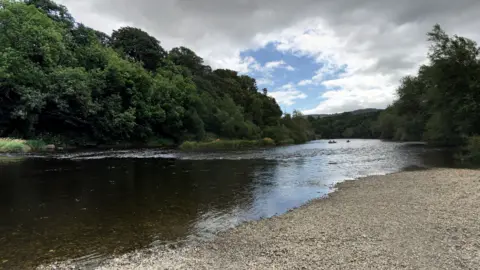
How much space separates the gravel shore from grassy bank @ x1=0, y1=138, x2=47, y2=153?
42.8 m

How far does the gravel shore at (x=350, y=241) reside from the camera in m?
7.05

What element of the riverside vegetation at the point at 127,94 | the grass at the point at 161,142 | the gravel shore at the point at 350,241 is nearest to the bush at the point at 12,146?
the riverside vegetation at the point at 127,94

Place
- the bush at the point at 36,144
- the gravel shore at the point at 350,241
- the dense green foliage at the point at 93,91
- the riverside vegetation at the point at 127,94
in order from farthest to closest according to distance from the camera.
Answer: the dense green foliage at the point at 93,91 < the bush at the point at 36,144 < the riverside vegetation at the point at 127,94 < the gravel shore at the point at 350,241

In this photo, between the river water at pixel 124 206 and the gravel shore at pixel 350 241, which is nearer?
the gravel shore at pixel 350 241

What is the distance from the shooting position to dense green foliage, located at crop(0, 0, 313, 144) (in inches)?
1955

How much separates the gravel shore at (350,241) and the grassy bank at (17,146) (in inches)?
1686

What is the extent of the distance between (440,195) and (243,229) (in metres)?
9.32

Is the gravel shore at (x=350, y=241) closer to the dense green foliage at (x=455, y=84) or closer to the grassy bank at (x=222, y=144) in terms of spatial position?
the dense green foliage at (x=455, y=84)

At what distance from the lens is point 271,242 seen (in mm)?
8648

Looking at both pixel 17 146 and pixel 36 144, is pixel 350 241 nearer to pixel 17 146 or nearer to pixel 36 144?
pixel 17 146

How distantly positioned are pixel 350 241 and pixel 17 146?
46.9 metres

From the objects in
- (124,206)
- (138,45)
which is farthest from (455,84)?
(138,45)

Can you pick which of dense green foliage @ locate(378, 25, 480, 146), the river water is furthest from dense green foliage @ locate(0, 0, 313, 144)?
dense green foliage @ locate(378, 25, 480, 146)

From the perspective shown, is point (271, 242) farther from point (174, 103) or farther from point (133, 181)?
point (174, 103)
